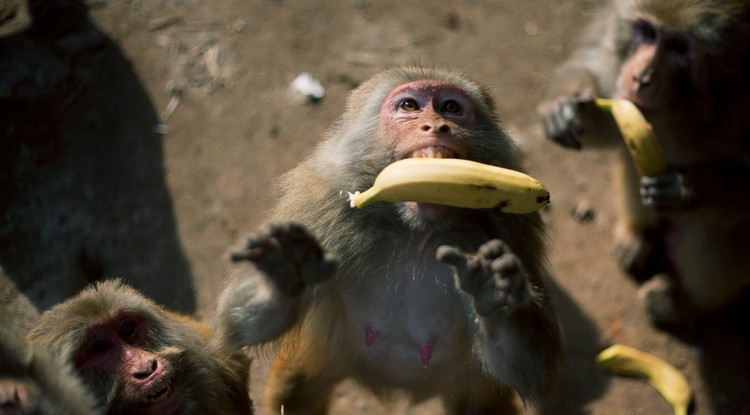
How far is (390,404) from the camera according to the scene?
5125 mm

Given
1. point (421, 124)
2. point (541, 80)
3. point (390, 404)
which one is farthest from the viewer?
point (541, 80)

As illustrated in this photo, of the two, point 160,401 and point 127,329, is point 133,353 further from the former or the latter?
point 160,401

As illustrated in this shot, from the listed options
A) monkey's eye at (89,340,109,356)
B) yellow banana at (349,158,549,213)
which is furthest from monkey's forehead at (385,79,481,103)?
monkey's eye at (89,340,109,356)

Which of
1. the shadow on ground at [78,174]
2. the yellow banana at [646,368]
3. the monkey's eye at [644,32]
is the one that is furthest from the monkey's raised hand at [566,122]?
the shadow on ground at [78,174]

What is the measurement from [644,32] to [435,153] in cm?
221

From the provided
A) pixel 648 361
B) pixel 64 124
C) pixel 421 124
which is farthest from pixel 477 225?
pixel 64 124

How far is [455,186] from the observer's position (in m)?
3.76

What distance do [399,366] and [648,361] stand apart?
2099 millimetres

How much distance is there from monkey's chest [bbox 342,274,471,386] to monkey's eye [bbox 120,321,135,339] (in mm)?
1127

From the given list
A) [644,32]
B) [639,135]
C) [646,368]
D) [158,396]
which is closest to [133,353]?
[158,396]

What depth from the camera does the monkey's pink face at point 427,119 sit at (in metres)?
4.13

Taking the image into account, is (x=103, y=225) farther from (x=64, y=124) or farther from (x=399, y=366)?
(x=399, y=366)

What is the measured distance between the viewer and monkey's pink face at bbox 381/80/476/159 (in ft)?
13.6

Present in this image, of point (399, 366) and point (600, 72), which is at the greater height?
point (600, 72)
